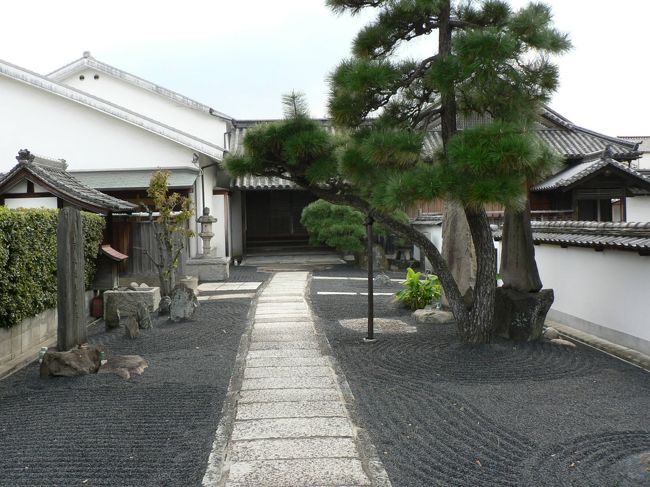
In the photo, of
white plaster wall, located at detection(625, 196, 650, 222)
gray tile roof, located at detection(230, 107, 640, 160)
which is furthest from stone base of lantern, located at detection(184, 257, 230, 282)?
white plaster wall, located at detection(625, 196, 650, 222)

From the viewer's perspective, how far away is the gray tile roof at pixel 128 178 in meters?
14.2

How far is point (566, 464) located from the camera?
3.71 m

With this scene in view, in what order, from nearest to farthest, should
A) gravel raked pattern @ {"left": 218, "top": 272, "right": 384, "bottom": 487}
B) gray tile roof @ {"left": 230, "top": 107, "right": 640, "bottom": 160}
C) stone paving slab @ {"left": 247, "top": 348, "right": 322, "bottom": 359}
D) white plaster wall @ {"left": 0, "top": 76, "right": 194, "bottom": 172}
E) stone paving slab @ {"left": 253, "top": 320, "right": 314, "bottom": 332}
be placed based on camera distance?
gravel raked pattern @ {"left": 218, "top": 272, "right": 384, "bottom": 487}, stone paving slab @ {"left": 247, "top": 348, "right": 322, "bottom": 359}, stone paving slab @ {"left": 253, "top": 320, "right": 314, "bottom": 332}, white plaster wall @ {"left": 0, "top": 76, "right": 194, "bottom": 172}, gray tile roof @ {"left": 230, "top": 107, "right": 640, "bottom": 160}

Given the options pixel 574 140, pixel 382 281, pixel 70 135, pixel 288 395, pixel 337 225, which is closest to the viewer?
pixel 288 395

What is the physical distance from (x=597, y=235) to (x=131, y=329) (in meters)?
6.62

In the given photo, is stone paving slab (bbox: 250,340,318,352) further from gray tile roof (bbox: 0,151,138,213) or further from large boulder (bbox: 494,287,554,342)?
gray tile roof (bbox: 0,151,138,213)

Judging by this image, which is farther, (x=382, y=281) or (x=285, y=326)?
(x=382, y=281)

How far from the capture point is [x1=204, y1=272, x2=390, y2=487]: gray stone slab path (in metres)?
3.59

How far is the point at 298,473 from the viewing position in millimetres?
3617

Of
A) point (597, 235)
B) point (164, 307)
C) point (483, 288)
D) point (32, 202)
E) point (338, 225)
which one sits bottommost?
point (164, 307)

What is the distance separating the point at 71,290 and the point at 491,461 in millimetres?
4630

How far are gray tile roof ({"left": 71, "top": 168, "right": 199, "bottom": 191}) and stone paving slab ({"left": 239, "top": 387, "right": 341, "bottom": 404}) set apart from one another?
968 cm

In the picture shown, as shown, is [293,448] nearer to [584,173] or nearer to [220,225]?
[584,173]

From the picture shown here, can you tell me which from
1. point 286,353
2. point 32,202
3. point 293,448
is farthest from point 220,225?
point 293,448
